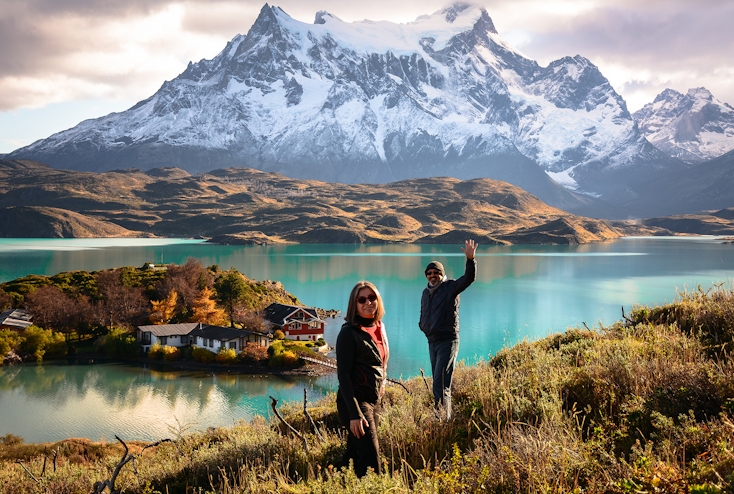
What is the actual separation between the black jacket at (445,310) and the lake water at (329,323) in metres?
4.64

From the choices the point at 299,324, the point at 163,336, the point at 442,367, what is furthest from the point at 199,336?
the point at 442,367

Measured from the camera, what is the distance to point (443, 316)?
7266mm

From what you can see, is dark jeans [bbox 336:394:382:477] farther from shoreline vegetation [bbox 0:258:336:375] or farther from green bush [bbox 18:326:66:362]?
green bush [bbox 18:326:66:362]

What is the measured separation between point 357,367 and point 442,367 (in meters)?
2.46

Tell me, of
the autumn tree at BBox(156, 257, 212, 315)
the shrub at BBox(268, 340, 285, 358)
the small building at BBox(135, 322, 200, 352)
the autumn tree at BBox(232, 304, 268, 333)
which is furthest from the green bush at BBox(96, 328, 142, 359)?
the shrub at BBox(268, 340, 285, 358)

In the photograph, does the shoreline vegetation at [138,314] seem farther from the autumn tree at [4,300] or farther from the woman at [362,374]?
the woman at [362,374]

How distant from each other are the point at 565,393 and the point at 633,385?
67 centimetres

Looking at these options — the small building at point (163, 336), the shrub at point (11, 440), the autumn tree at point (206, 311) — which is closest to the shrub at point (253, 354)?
the small building at point (163, 336)

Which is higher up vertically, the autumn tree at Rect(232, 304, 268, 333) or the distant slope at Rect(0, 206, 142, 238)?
the distant slope at Rect(0, 206, 142, 238)

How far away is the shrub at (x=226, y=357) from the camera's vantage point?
36750 mm

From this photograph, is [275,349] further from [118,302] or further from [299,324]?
[118,302]

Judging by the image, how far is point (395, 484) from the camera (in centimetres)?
372

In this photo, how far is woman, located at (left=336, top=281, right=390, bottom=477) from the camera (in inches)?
183

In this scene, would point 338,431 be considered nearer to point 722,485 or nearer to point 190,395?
point 722,485
